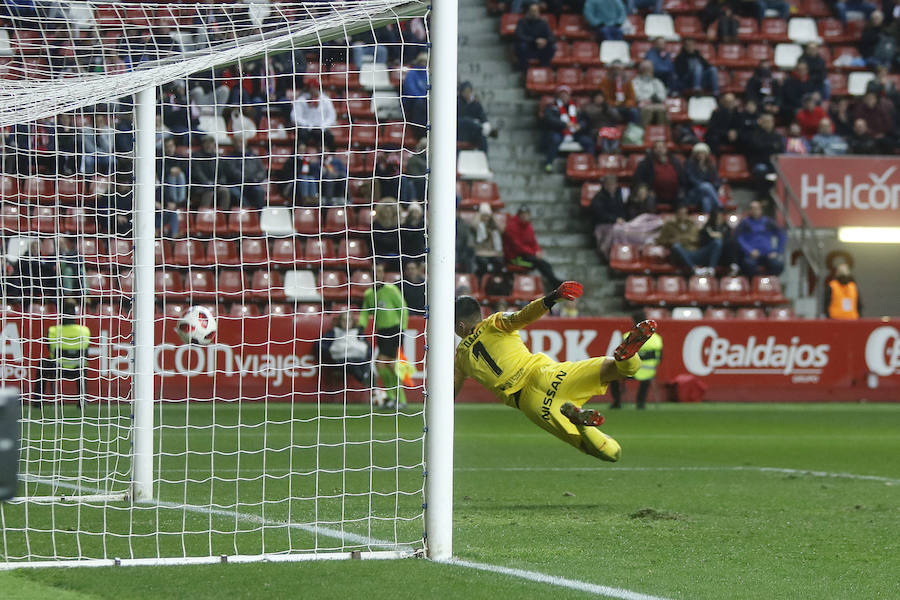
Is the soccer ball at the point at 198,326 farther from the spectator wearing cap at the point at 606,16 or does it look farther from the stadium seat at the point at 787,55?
the stadium seat at the point at 787,55

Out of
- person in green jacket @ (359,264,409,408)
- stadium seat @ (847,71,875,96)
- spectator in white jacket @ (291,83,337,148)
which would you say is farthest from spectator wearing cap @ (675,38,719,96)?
person in green jacket @ (359,264,409,408)

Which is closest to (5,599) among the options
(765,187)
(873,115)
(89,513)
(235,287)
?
(89,513)

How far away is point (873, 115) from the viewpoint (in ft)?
79.2

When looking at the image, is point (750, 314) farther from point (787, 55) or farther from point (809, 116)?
point (787, 55)

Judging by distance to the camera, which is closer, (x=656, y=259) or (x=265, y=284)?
(x=265, y=284)

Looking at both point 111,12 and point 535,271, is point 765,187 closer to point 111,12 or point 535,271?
point 535,271

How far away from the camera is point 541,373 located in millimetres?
8617

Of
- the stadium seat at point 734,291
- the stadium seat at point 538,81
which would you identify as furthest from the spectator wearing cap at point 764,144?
the stadium seat at point 538,81

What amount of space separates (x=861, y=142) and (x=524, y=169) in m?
→ 5.83

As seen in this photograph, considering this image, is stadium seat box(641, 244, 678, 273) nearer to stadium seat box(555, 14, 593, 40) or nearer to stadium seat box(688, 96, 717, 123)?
stadium seat box(688, 96, 717, 123)

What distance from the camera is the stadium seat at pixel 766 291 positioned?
21.6 m

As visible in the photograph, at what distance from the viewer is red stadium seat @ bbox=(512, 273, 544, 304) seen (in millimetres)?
20445

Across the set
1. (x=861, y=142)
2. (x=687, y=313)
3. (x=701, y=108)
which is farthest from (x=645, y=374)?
(x=701, y=108)

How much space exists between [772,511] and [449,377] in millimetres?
3196
